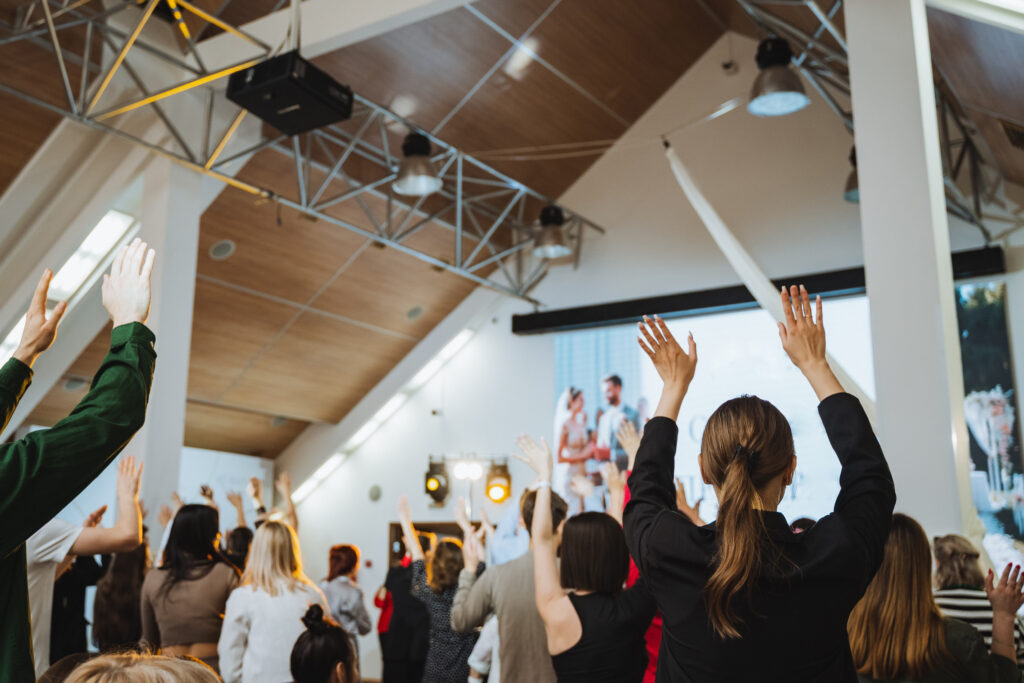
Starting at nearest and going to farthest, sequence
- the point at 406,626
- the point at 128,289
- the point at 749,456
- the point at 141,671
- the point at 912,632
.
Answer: the point at 141,671 < the point at 128,289 < the point at 749,456 < the point at 912,632 < the point at 406,626

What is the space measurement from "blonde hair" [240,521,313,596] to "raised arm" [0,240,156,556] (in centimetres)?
206

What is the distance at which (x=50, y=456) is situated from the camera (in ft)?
3.97

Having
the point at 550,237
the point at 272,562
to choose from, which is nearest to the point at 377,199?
the point at 550,237

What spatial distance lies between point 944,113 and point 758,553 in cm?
652

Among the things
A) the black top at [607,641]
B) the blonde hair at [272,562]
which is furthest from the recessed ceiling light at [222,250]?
the black top at [607,641]

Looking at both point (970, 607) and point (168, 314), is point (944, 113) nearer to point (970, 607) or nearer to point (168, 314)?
point (970, 607)

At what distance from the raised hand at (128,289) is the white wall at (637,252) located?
315 inches

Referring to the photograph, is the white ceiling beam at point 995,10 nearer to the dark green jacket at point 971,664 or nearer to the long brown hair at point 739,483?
the dark green jacket at point 971,664

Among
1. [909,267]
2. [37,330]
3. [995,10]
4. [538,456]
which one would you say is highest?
[995,10]

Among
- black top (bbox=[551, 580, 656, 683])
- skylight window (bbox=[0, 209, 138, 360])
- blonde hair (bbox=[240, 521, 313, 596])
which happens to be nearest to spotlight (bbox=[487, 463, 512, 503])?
skylight window (bbox=[0, 209, 138, 360])

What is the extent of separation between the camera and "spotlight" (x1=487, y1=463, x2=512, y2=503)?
9625 mm

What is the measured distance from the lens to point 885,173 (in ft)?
12.4

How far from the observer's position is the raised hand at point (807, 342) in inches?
64.1

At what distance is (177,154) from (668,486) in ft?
19.2
